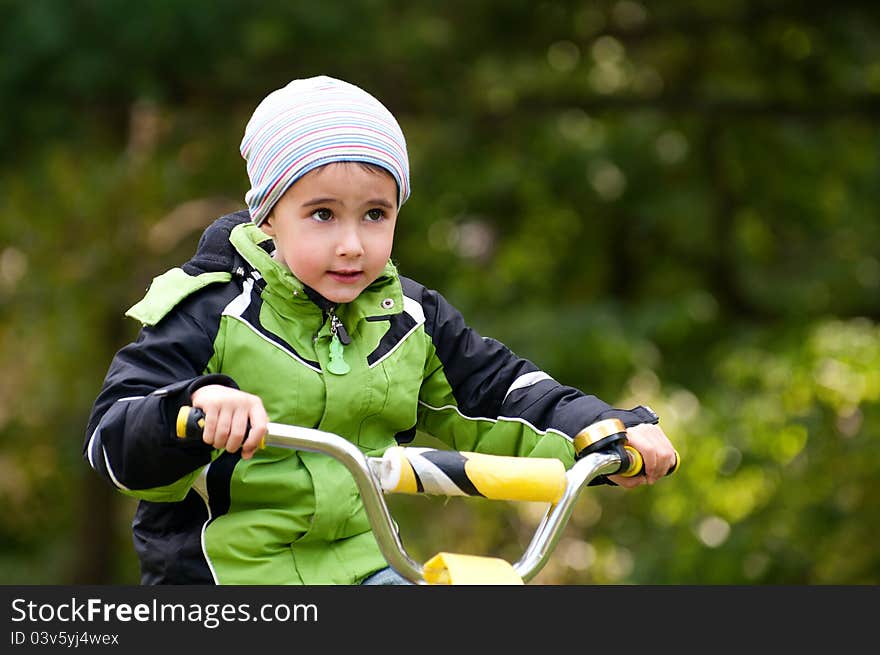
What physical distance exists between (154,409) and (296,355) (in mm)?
348

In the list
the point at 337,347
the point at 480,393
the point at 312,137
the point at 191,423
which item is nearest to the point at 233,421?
the point at 191,423

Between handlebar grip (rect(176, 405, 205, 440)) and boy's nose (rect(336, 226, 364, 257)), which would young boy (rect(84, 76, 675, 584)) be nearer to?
boy's nose (rect(336, 226, 364, 257))

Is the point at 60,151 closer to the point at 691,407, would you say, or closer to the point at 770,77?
the point at 691,407

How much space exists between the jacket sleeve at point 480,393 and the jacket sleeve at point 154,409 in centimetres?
49

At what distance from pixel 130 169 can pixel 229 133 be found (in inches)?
24.7

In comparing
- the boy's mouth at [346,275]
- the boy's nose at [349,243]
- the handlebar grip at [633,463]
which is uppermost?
the boy's nose at [349,243]

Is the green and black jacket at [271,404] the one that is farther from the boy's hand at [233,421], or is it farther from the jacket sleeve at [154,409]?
the boy's hand at [233,421]

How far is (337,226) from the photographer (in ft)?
7.55

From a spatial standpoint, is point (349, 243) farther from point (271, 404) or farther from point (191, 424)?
point (191, 424)

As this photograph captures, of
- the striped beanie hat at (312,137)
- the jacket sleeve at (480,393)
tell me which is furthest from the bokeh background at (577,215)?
the striped beanie hat at (312,137)

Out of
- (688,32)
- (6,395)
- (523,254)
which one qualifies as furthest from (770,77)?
(6,395)

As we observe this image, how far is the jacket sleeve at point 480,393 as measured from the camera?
2.53 m

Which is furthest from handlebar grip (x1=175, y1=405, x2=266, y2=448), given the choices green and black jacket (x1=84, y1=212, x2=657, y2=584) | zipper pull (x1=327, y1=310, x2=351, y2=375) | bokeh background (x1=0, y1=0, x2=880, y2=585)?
bokeh background (x1=0, y1=0, x2=880, y2=585)

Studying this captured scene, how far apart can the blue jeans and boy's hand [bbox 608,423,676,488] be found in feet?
1.41
